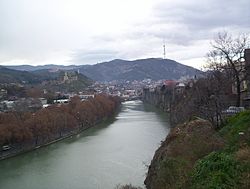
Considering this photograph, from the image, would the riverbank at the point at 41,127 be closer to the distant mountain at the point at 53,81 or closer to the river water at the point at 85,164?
the river water at the point at 85,164

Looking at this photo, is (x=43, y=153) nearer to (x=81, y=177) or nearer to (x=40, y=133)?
(x=40, y=133)

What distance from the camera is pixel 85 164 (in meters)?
14.3

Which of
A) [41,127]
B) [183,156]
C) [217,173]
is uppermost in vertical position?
[217,173]

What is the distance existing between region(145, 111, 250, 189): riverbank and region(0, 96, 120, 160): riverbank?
37.0 feet

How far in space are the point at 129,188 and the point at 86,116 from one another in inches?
836

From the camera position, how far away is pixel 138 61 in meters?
143

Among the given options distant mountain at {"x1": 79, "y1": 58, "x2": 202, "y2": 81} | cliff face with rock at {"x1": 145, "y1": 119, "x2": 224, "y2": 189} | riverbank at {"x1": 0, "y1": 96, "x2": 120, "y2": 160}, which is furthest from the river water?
distant mountain at {"x1": 79, "y1": 58, "x2": 202, "y2": 81}

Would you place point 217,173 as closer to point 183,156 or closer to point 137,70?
point 183,156

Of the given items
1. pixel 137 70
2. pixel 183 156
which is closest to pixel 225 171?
pixel 183 156

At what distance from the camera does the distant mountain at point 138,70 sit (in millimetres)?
136750

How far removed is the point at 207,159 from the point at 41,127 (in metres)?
16.3

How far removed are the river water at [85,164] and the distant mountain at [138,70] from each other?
378 ft

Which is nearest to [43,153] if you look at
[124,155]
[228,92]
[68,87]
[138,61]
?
[124,155]

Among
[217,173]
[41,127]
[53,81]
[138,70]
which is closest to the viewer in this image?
[217,173]
